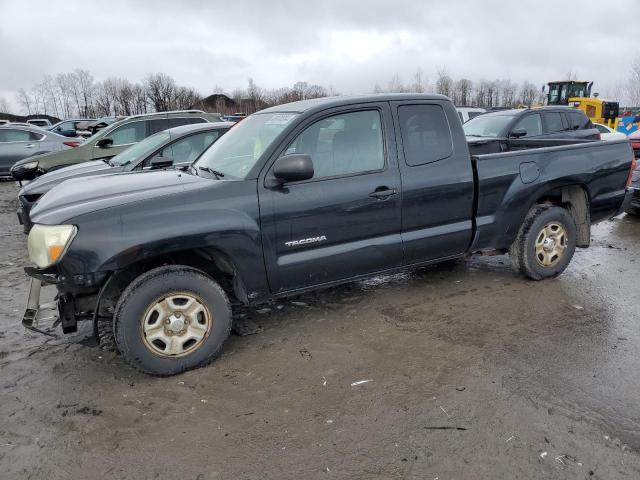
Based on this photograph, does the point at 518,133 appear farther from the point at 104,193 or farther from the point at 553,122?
the point at 104,193

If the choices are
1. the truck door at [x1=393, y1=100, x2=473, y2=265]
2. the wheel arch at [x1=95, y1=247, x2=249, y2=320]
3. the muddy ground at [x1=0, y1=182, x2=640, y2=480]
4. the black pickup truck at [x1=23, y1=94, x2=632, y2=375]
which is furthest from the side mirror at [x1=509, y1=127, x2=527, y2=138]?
the wheel arch at [x1=95, y1=247, x2=249, y2=320]

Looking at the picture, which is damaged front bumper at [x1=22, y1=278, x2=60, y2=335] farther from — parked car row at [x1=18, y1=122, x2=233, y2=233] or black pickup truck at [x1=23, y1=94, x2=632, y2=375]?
parked car row at [x1=18, y1=122, x2=233, y2=233]

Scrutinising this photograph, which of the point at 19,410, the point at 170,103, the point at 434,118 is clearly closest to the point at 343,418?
the point at 19,410

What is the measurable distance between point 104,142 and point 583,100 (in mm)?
23123

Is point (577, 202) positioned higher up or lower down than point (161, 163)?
lower down

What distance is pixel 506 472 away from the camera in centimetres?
241

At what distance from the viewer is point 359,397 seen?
3084 millimetres

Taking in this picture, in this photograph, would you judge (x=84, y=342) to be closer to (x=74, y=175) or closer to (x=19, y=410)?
(x=19, y=410)

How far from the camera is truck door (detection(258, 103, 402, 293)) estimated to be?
143 inches

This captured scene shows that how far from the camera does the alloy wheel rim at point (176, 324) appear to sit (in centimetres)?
331

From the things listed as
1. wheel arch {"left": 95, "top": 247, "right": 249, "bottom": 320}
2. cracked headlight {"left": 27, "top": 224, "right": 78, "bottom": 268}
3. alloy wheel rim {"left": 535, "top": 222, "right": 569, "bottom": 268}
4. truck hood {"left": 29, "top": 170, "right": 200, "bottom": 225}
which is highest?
truck hood {"left": 29, "top": 170, "right": 200, "bottom": 225}

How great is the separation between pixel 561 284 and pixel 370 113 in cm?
275

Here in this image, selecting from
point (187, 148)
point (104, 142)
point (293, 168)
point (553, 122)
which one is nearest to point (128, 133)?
point (104, 142)

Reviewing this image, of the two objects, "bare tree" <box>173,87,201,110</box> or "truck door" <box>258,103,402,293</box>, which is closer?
"truck door" <box>258,103,402,293</box>
